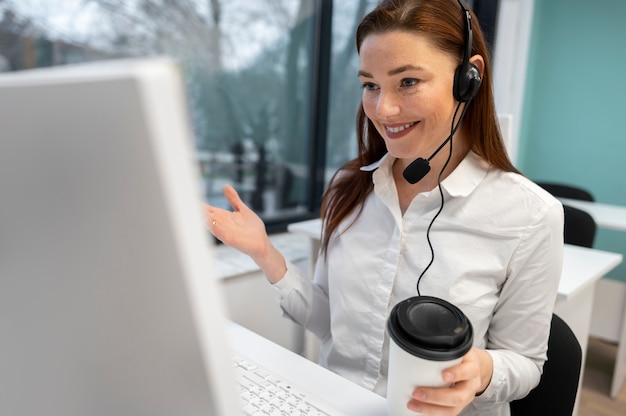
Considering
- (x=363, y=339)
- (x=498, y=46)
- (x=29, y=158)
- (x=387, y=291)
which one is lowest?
(x=363, y=339)

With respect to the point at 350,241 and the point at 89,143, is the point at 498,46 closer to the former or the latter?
the point at 350,241

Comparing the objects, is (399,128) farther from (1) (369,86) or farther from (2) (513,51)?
(2) (513,51)

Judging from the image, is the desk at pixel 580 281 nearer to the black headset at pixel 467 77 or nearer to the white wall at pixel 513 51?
the black headset at pixel 467 77

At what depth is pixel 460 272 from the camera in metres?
0.88

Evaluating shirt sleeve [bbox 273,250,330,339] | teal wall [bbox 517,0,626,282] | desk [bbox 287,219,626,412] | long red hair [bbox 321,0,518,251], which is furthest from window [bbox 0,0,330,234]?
teal wall [bbox 517,0,626,282]

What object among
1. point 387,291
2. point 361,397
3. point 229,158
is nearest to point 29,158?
point 361,397

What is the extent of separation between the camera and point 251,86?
2094 millimetres

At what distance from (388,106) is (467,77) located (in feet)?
0.50

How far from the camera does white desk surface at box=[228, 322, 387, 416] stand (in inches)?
26.9

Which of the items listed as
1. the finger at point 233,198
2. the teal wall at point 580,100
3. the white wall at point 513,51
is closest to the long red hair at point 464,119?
the finger at point 233,198

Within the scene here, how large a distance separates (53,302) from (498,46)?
129 inches

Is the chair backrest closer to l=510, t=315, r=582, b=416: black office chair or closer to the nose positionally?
l=510, t=315, r=582, b=416: black office chair

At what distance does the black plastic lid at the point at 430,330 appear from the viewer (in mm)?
514

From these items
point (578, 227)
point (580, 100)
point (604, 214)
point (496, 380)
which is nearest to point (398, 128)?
point (496, 380)
